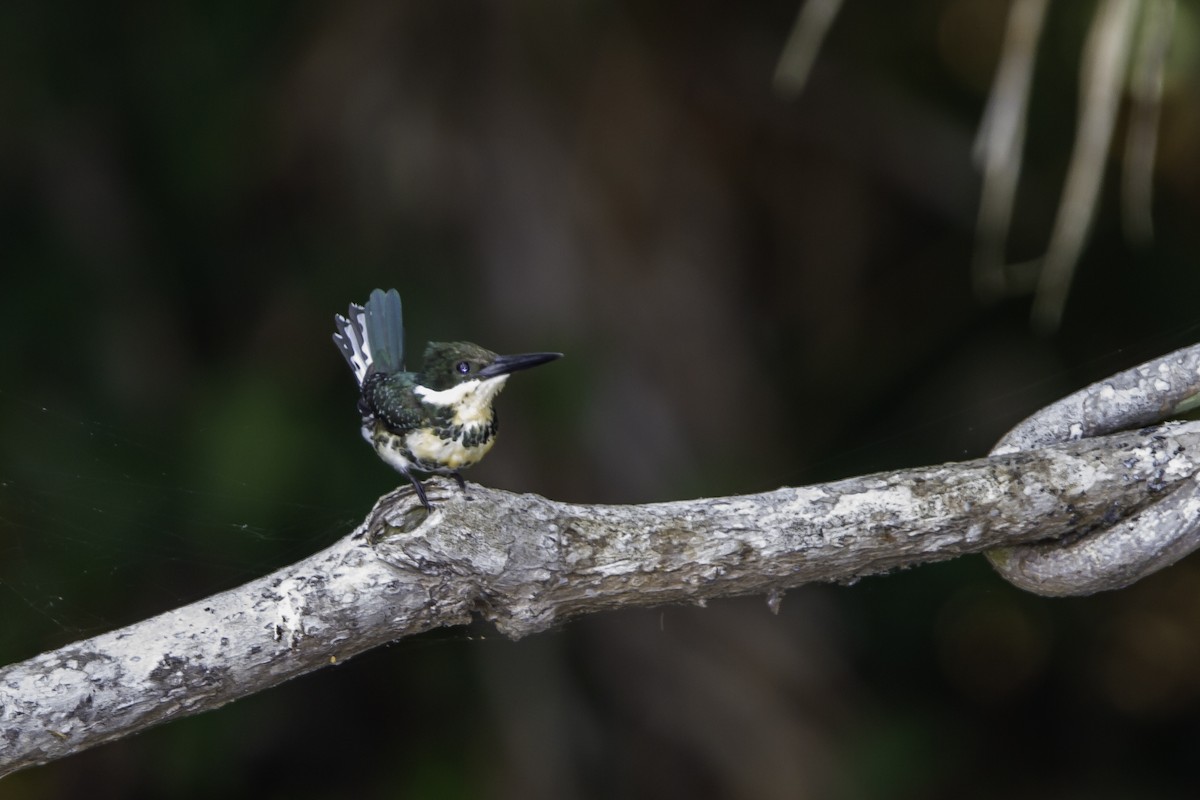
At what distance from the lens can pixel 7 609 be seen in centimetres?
356

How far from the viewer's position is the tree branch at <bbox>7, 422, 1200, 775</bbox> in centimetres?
159

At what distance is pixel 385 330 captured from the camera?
9.51 ft

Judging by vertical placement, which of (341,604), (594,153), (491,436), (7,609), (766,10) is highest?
(766,10)

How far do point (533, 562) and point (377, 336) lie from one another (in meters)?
1.27

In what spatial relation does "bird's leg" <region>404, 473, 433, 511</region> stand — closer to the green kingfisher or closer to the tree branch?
the tree branch

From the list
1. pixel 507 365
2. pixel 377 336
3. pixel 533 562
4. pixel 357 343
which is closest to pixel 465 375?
pixel 507 365

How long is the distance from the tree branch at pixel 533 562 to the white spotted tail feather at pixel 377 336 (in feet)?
2.98

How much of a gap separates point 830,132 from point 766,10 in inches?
19.9

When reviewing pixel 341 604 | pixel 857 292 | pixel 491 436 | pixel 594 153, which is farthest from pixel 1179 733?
pixel 341 604

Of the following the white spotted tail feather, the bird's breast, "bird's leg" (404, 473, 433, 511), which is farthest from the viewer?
the white spotted tail feather

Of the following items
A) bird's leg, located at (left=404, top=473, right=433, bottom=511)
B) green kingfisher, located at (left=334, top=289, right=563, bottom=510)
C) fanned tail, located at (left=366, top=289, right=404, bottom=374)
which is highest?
fanned tail, located at (left=366, top=289, right=404, bottom=374)

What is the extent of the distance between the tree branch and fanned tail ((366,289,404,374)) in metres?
0.90

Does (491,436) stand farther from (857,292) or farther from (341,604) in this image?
(857,292)

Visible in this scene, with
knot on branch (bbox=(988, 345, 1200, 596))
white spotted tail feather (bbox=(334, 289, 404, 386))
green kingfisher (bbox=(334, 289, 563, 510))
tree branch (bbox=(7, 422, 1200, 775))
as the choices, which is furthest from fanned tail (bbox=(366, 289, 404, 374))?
knot on branch (bbox=(988, 345, 1200, 596))
